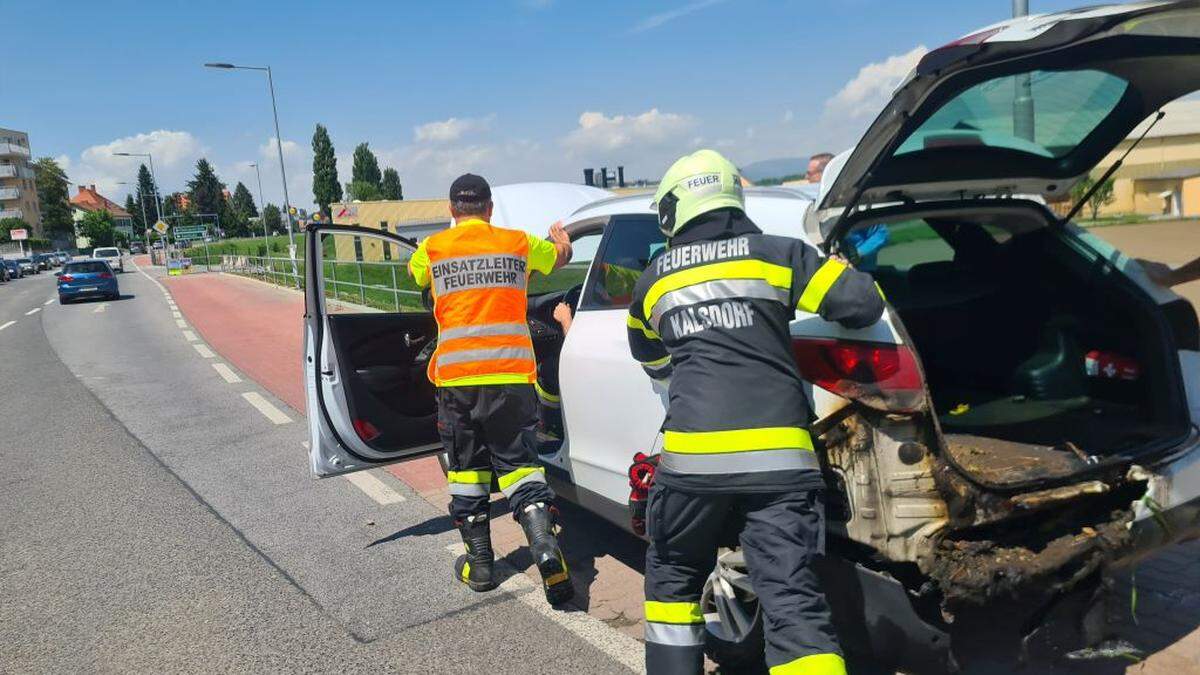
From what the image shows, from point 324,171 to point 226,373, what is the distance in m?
88.5

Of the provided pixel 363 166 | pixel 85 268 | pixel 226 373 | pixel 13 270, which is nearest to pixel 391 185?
pixel 363 166

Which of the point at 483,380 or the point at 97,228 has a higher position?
the point at 97,228

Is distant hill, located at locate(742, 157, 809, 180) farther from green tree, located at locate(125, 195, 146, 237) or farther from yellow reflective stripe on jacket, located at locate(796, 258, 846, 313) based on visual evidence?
green tree, located at locate(125, 195, 146, 237)

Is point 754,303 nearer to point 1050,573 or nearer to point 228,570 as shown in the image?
point 1050,573

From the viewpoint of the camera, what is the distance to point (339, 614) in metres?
3.68

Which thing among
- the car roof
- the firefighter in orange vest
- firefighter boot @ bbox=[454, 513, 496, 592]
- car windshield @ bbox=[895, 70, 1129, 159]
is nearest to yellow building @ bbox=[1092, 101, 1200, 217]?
car windshield @ bbox=[895, 70, 1129, 159]

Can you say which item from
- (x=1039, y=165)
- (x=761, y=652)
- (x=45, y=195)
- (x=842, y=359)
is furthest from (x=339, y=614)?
(x=45, y=195)

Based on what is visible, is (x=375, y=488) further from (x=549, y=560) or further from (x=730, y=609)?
(x=730, y=609)

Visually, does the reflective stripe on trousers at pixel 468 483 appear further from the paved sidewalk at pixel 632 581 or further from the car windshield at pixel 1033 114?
the car windshield at pixel 1033 114

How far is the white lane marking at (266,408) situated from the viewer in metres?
7.87

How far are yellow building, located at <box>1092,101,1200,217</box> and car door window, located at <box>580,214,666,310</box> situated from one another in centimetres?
191

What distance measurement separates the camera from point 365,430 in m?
4.32

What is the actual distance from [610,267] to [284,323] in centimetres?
1326

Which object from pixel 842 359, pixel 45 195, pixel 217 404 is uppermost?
pixel 45 195
